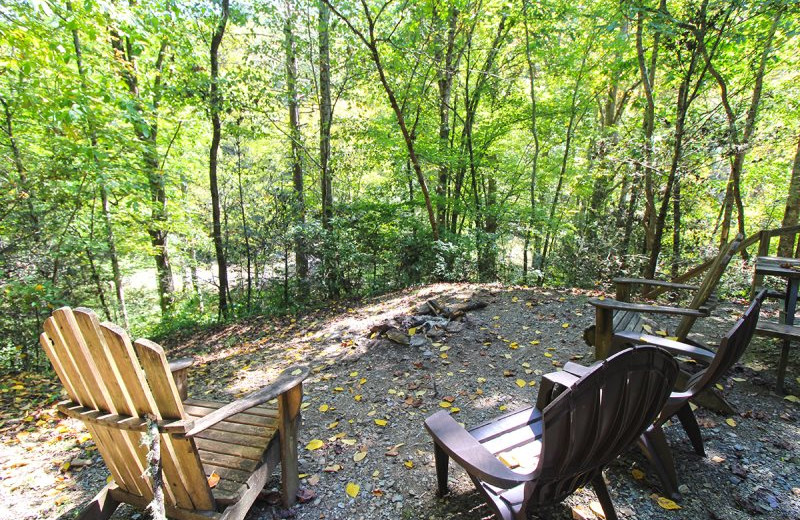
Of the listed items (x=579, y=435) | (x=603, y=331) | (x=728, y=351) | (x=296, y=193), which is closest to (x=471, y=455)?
(x=579, y=435)

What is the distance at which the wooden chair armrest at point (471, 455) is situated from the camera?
141cm

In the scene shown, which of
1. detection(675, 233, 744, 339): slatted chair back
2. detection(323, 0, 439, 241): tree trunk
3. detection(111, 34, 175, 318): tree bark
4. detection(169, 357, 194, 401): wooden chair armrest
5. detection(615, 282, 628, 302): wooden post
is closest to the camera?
detection(169, 357, 194, 401): wooden chair armrest

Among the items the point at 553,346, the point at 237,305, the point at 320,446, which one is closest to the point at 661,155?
the point at 553,346

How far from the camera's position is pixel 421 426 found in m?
2.83

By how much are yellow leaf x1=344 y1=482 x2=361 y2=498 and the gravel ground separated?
0.01 meters

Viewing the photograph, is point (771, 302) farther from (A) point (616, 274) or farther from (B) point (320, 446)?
(B) point (320, 446)

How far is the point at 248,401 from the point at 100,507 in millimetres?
1017

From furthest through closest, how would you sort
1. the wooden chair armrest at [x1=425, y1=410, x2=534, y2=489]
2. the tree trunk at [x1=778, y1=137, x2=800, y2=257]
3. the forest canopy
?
the tree trunk at [x1=778, y1=137, x2=800, y2=257] < the forest canopy < the wooden chair armrest at [x1=425, y1=410, x2=534, y2=489]

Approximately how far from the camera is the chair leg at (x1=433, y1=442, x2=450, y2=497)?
79.5 inches

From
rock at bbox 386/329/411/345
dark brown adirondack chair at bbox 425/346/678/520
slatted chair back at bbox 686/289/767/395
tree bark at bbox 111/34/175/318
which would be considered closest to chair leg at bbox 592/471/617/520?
dark brown adirondack chair at bbox 425/346/678/520

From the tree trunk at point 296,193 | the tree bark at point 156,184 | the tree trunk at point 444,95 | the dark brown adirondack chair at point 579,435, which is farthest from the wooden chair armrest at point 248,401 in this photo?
the tree trunk at point 444,95

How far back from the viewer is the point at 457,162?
863 cm

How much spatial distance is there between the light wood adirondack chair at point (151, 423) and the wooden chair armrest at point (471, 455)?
0.88 metres

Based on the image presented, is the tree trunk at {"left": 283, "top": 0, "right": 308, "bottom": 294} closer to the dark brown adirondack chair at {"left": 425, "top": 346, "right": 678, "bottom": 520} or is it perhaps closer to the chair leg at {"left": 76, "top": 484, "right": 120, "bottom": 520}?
the chair leg at {"left": 76, "top": 484, "right": 120, "bottom": 520}
